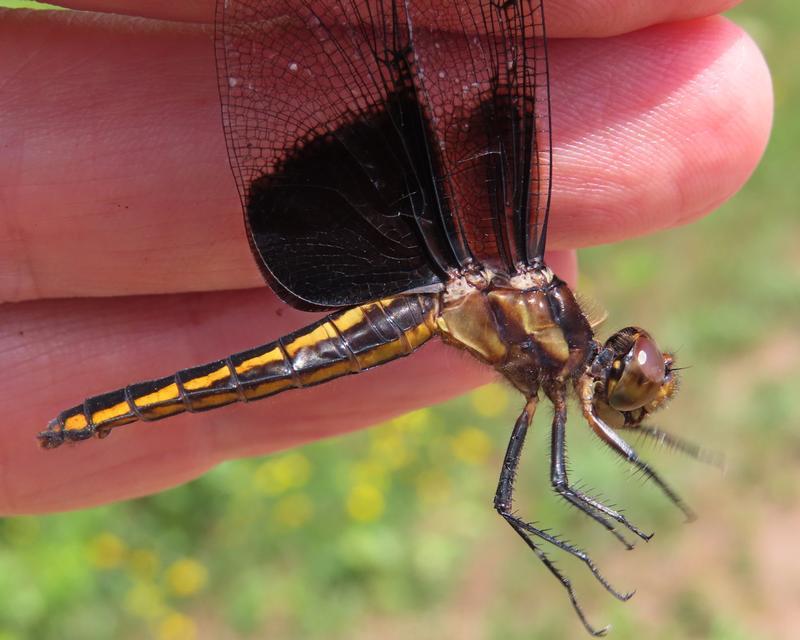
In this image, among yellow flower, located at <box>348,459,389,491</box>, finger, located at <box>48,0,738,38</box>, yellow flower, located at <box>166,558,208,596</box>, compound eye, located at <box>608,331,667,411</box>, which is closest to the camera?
finger, located at <box>48,0,738,38</box>

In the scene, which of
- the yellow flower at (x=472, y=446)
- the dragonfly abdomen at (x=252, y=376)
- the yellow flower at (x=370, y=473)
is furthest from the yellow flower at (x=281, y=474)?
the dragonfly abdomen at (x=252, y=376)

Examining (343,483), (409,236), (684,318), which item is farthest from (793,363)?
(409,236)

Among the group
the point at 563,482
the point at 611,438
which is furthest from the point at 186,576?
the point at 611,438

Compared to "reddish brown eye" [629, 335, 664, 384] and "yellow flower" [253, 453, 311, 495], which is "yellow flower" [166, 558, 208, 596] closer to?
"yellow flower" [253, 453, 311, 495]

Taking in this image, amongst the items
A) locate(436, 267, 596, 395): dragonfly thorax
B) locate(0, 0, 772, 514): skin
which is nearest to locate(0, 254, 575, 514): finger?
locate(0, 0, 772, 514): skin

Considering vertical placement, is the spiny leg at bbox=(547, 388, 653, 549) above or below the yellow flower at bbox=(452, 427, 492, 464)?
above

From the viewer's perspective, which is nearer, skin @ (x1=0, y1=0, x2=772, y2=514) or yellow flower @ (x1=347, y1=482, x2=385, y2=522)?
skin @ (x1=0, y1=0, x2=772, y2=514)
